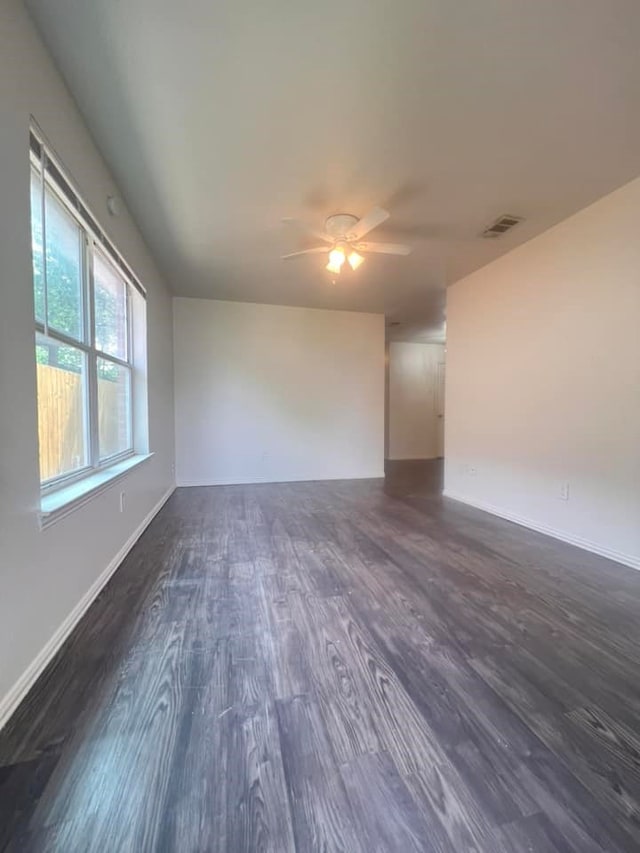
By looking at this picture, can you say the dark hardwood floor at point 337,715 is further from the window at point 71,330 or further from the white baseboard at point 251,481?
the white baseboard at point 251,481

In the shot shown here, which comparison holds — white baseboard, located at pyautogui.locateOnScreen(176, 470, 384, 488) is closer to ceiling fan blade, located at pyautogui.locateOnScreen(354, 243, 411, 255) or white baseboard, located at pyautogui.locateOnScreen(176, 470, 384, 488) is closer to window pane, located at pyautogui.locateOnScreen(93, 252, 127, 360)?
window pane, located at pyautogui.locateOnScreen(93, 252, 127, 360)

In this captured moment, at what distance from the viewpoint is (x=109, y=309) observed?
2.84 meters

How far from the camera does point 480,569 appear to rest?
246 centimetres

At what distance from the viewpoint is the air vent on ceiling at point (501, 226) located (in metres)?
2.93

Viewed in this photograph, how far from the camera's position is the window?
1.70m

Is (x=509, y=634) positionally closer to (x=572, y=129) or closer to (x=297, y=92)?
(x=572, y=129)

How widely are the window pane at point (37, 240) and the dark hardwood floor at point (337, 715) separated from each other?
5.05 ft

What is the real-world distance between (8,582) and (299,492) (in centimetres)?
358

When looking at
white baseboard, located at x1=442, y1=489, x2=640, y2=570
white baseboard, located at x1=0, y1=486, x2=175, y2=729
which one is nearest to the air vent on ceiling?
white baseboard, located at x1=442, y1=489, x2=640, y2=570

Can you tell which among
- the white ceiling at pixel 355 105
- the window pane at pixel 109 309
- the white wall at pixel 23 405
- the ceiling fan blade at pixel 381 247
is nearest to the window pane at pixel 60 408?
the white wall at pixel 23 405

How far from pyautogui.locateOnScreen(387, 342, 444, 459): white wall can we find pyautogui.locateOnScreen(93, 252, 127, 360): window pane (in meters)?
5.58

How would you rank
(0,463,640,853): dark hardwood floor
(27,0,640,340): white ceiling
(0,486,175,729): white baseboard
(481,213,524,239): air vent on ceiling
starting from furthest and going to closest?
(481,213,524,239): air vent on ceiling < (27,0,640,340): white ceiling < (0,486,175,729): white baseboard < (0,463,640,853): dark hardwood floor

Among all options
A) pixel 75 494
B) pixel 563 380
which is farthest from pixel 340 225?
pixel 75 494

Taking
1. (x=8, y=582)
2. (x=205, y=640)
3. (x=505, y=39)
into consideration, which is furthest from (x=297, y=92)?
(x=205, y=640)
